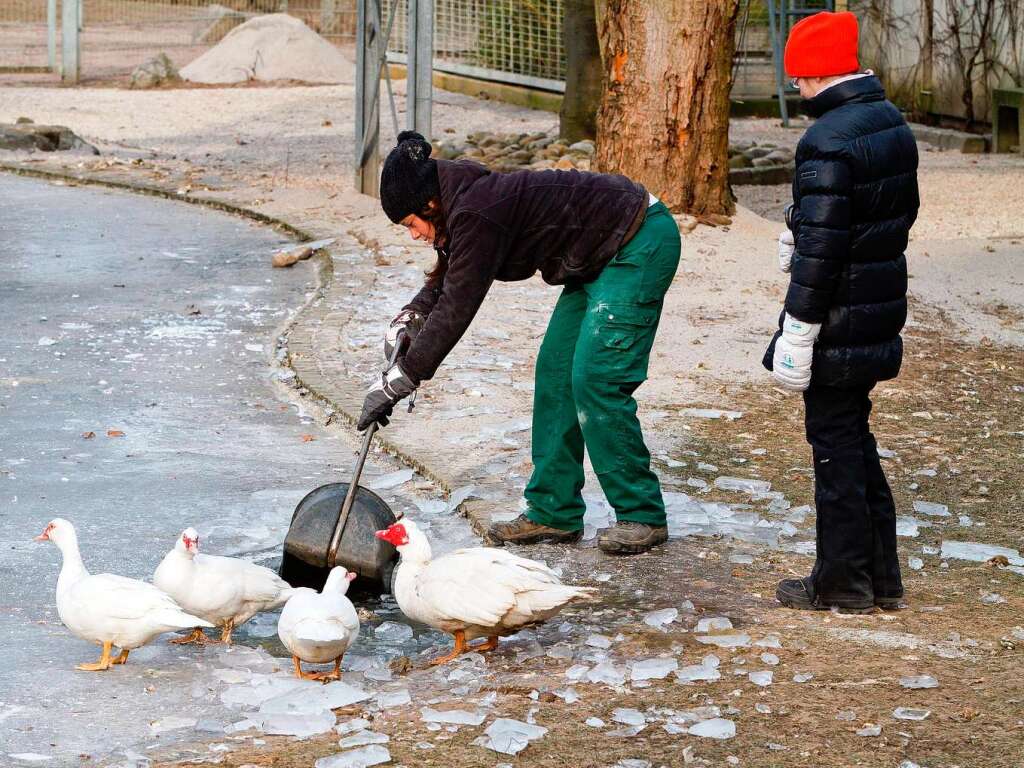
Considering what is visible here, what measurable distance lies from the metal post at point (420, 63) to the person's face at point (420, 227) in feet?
26.9

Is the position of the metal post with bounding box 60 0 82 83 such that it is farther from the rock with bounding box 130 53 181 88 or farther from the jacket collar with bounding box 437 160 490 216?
the jacket collar with bounding box 437 160 490 216

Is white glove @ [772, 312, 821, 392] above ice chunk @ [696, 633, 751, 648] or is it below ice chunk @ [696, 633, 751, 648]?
above

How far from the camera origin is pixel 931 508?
6332 mm

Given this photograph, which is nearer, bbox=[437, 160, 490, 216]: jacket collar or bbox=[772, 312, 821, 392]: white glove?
bbox=[772, 312, 821, 392]: white glove

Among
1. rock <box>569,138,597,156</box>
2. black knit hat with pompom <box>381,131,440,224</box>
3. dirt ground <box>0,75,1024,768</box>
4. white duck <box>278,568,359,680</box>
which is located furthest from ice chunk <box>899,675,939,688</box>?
rock <box>569,138,597,156</box>

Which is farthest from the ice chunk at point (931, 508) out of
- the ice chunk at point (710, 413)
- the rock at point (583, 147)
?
the rock at point (583, 147)

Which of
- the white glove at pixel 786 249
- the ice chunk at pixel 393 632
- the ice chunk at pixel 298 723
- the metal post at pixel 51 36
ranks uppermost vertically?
the metal post at pixel 51 36

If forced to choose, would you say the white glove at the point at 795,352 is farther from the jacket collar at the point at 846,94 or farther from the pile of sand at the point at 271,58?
the pile of sand at the point at 271,58

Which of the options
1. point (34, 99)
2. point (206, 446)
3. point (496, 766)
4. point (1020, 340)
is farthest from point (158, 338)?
point (34, 99)

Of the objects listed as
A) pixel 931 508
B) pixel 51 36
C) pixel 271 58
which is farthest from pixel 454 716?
pixel 51 36

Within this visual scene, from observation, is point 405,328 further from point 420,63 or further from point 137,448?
point 420,63

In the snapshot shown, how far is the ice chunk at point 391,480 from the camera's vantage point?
22.1 ft

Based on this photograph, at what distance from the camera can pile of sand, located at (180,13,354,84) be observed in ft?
86.9

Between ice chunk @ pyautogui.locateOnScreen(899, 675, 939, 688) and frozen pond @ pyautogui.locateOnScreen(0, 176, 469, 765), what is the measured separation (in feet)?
5.63
